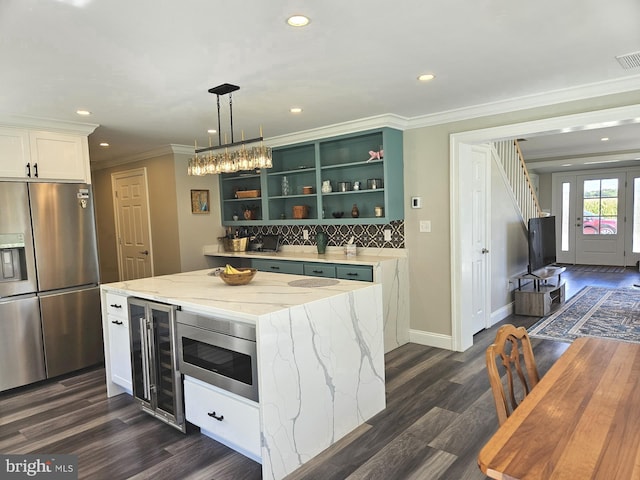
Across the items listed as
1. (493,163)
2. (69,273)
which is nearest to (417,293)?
(493,163)

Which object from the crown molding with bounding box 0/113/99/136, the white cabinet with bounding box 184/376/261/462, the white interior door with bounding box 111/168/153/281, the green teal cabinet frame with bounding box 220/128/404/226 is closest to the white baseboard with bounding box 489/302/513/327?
the green teal cabinet frame with bounding box 220/128/404/226

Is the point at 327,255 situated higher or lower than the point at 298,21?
lower

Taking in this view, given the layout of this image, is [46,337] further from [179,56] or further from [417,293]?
[417,293]

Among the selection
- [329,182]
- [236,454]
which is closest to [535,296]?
[329,182]

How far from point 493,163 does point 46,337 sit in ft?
16.5

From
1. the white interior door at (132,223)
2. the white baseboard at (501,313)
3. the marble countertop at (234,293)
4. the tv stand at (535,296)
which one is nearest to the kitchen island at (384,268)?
the marble countertop at (234,293)

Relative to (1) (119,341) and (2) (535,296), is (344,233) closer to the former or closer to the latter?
(2) (535,296)

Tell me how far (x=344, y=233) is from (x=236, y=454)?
3.03 meters

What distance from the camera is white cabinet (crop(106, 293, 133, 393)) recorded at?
10.6 feet

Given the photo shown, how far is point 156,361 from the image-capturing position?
2.89m

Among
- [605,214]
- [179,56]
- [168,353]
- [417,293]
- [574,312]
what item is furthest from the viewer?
[605,214]

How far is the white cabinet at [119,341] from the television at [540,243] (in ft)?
16.4

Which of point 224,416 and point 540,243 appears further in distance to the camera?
point 540,243

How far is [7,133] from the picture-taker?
145 inches
